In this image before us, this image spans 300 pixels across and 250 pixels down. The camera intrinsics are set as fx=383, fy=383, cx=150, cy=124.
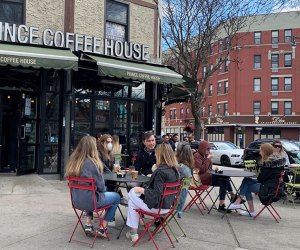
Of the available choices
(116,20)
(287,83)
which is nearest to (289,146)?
(116,20)

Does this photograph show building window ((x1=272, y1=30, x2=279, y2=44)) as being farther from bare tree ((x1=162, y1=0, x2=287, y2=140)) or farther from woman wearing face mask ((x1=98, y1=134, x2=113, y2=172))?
woman wearing face mask ((x1=98, y1=134, x2=113, y2=172))

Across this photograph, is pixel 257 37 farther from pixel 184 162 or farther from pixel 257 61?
pixel 184 162

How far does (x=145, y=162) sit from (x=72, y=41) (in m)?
5.49

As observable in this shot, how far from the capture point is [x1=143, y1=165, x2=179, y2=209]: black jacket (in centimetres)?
517

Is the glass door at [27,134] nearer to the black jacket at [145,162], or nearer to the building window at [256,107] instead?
the black jacket at [145,162]

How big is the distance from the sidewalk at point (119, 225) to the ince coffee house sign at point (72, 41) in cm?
429

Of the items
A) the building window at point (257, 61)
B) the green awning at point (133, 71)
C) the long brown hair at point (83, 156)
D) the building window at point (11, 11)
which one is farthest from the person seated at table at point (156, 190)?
the building window at point (257, 61)

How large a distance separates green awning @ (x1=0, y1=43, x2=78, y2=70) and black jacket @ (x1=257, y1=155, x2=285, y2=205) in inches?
196

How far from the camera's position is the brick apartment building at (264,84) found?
4728cm

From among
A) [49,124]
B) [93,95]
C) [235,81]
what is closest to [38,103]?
[49,124]

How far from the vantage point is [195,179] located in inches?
292

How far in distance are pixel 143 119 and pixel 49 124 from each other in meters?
3.62

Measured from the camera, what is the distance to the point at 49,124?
35.7 feet

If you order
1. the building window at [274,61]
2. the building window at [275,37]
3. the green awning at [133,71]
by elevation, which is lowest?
the green awning at [133,71]
